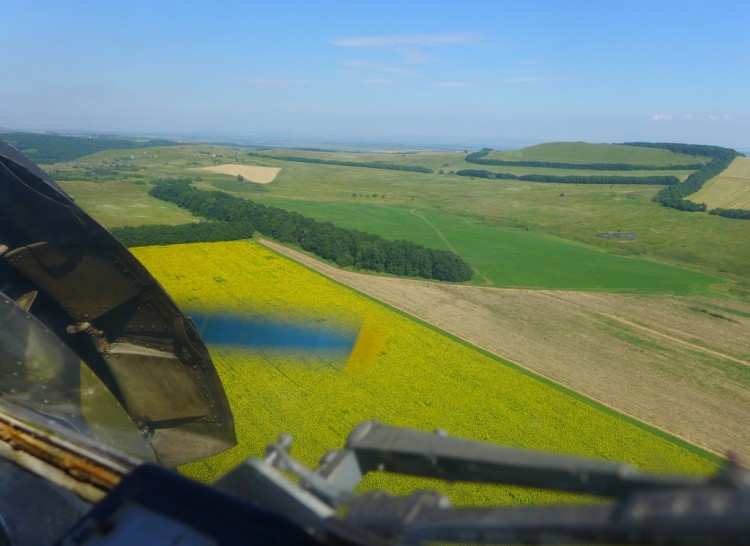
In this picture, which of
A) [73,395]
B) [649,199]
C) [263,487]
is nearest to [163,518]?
[263,487]

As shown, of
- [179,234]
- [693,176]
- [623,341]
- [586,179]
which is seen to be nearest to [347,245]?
[179,234]

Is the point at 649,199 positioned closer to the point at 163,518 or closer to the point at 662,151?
the point at 662,151

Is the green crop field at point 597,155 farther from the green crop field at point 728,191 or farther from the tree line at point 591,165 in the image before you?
the green crop field at point 728,191

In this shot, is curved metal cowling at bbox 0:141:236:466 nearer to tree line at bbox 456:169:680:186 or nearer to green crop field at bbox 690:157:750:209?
green crop field at bbox 690:157:750:209

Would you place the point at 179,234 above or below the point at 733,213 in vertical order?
below

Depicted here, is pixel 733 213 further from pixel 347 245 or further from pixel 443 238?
pixel 347 245
